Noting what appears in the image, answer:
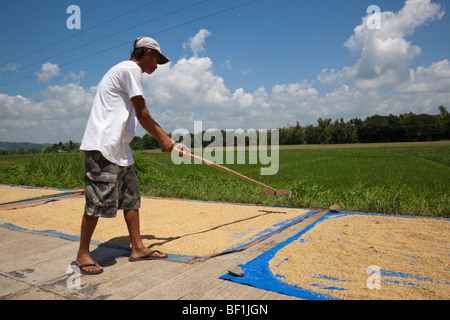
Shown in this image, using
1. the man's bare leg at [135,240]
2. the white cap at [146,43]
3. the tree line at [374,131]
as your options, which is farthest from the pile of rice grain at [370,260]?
the tree line at [374,131]

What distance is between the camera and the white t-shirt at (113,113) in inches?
75.0

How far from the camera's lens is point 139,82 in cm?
200

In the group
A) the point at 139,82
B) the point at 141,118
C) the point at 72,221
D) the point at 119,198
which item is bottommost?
the point at 72,221

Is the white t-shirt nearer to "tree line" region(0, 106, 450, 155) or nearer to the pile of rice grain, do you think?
the pile of rice grain

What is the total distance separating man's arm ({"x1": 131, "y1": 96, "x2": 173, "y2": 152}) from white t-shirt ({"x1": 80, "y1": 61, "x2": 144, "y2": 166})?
0.06m

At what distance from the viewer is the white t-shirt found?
1905 mm

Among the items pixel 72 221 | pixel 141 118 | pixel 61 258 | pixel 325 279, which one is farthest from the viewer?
pixel 72 221

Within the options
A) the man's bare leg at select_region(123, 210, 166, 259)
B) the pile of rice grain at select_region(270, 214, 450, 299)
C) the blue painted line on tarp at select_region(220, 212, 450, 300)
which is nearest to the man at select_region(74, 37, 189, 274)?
the man's bare leg at select_region(123, 210, 166, 259)

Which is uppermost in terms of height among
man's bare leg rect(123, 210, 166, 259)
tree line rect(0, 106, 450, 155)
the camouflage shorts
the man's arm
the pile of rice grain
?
tree line rect(0, 106, 450, 155)

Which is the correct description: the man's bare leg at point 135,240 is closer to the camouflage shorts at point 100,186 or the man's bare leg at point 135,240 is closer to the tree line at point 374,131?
the camouflage shorts at point 100,186
